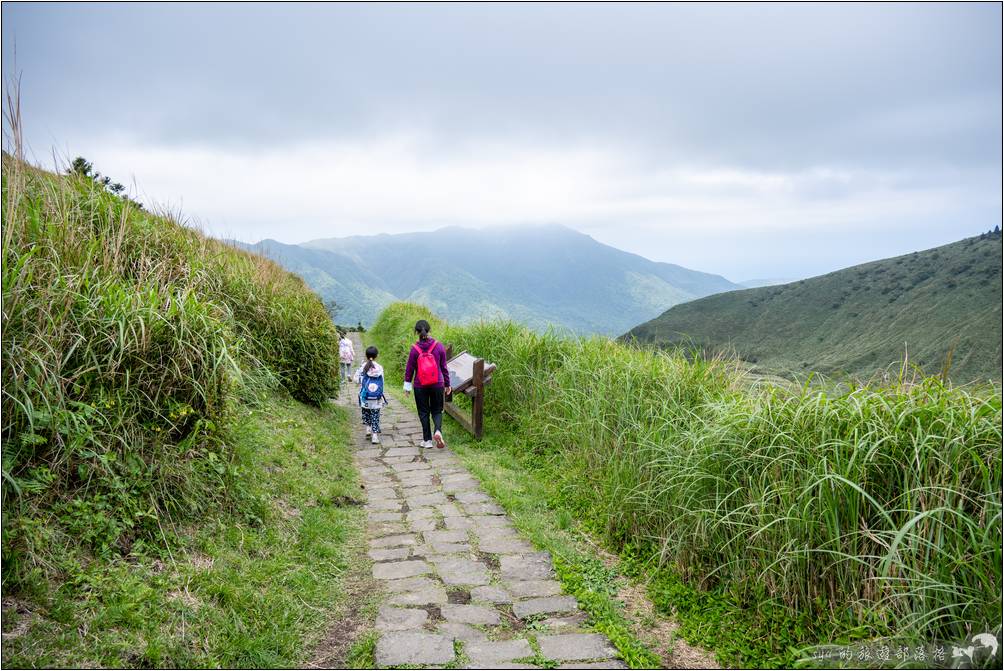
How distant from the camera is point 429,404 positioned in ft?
22.6

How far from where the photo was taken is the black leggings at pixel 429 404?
6.78 m

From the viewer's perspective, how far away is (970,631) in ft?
→ 7.37

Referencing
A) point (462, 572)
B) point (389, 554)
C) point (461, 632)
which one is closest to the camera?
point (461, 632)

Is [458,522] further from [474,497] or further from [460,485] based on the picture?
[460,485]

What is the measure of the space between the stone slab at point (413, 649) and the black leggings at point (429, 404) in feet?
13.1

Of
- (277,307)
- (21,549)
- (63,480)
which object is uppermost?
(277,307)

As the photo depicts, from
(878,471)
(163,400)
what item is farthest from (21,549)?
(878,471)

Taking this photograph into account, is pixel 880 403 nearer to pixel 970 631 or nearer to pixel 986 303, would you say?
pixel 970 631

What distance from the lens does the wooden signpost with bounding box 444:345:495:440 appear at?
7.05 meters

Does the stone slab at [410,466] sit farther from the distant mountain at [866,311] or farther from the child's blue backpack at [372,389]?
the distant mountain at [866,311]

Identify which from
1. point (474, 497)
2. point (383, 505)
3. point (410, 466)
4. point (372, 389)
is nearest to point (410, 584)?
point (383, 505)

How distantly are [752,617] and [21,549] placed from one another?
3.35 meters

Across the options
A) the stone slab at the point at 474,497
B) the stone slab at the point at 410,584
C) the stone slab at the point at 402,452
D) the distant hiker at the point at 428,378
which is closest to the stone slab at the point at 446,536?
the stone slab at the point at 410,584

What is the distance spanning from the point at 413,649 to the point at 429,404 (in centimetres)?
430
